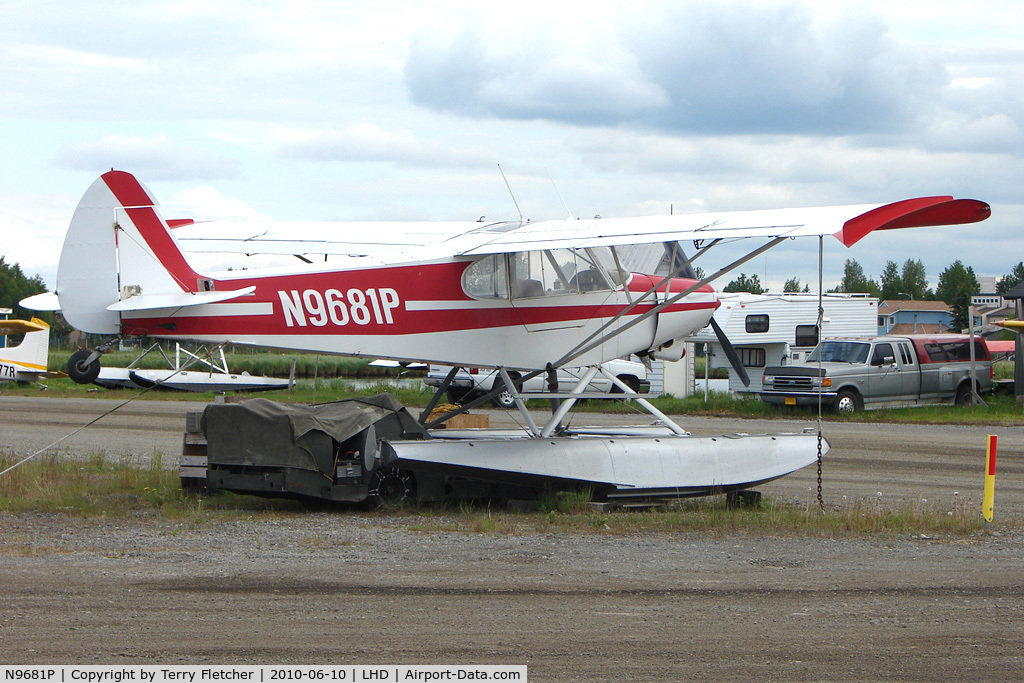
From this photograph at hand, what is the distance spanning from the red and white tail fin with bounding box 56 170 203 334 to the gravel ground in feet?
6.85

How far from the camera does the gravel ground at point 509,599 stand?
5145mm

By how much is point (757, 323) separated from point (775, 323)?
52 centimetres

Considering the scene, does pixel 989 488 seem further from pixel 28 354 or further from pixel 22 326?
pixel 28 354

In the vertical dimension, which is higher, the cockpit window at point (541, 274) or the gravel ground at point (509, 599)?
the cockpit window at point (541, 274)

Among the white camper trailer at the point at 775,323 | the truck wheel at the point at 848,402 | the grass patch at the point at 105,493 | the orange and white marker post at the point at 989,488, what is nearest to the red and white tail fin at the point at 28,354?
the white camper trailer at the point at 775,323

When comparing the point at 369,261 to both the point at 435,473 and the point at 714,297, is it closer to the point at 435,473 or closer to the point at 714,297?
the point at 435,473

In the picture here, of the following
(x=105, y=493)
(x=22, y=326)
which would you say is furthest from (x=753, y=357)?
(x=22, y=326)

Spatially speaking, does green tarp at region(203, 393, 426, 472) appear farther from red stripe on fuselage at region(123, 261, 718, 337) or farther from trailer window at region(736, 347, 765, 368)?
trailer window at region(736, 347, 765, 368)

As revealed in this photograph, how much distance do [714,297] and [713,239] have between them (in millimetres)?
2923

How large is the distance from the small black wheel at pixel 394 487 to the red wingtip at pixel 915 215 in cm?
505

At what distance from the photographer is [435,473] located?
9922 millimetres

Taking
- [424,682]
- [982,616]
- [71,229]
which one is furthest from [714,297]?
[424,682]

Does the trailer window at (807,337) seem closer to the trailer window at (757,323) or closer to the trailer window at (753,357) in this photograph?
the trailer window at (757,323)

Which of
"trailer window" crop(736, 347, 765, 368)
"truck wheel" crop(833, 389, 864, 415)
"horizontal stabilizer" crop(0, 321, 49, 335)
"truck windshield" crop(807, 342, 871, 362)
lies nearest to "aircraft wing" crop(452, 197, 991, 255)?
"truck wheel" crop(833, 389, 864, 415)
